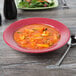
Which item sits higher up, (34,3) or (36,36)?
(34,3)

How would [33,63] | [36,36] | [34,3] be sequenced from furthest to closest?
[34,3], [36,36], [33,63]

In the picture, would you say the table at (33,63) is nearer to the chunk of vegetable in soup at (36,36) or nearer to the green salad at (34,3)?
the chunk of vegetable in soup at (36,36)

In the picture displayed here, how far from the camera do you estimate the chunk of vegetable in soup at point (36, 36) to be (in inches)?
42.1

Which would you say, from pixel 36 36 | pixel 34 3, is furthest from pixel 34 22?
pixel 34 3

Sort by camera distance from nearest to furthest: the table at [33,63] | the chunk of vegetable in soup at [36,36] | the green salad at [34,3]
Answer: the table at [33,63] → the chunk of vegetable in soup at [36,36] → the green salad at [34,3]

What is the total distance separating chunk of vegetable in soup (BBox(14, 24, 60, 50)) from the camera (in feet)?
3.51

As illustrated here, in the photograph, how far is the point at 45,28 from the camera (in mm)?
1254

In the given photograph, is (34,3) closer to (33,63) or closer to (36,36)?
(36,36)

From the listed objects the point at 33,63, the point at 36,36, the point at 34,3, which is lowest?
the point at 33,63

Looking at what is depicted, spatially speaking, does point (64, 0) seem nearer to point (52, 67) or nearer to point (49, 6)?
point (49, 6)

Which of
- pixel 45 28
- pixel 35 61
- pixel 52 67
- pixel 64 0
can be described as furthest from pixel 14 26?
pixel 64 0

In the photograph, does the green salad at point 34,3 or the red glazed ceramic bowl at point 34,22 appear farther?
the green salad at point 34,3

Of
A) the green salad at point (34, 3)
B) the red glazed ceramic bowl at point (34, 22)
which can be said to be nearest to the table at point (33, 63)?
the red glazed ceramic bowl at point (34, 22)

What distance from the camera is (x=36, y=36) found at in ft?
3.79
